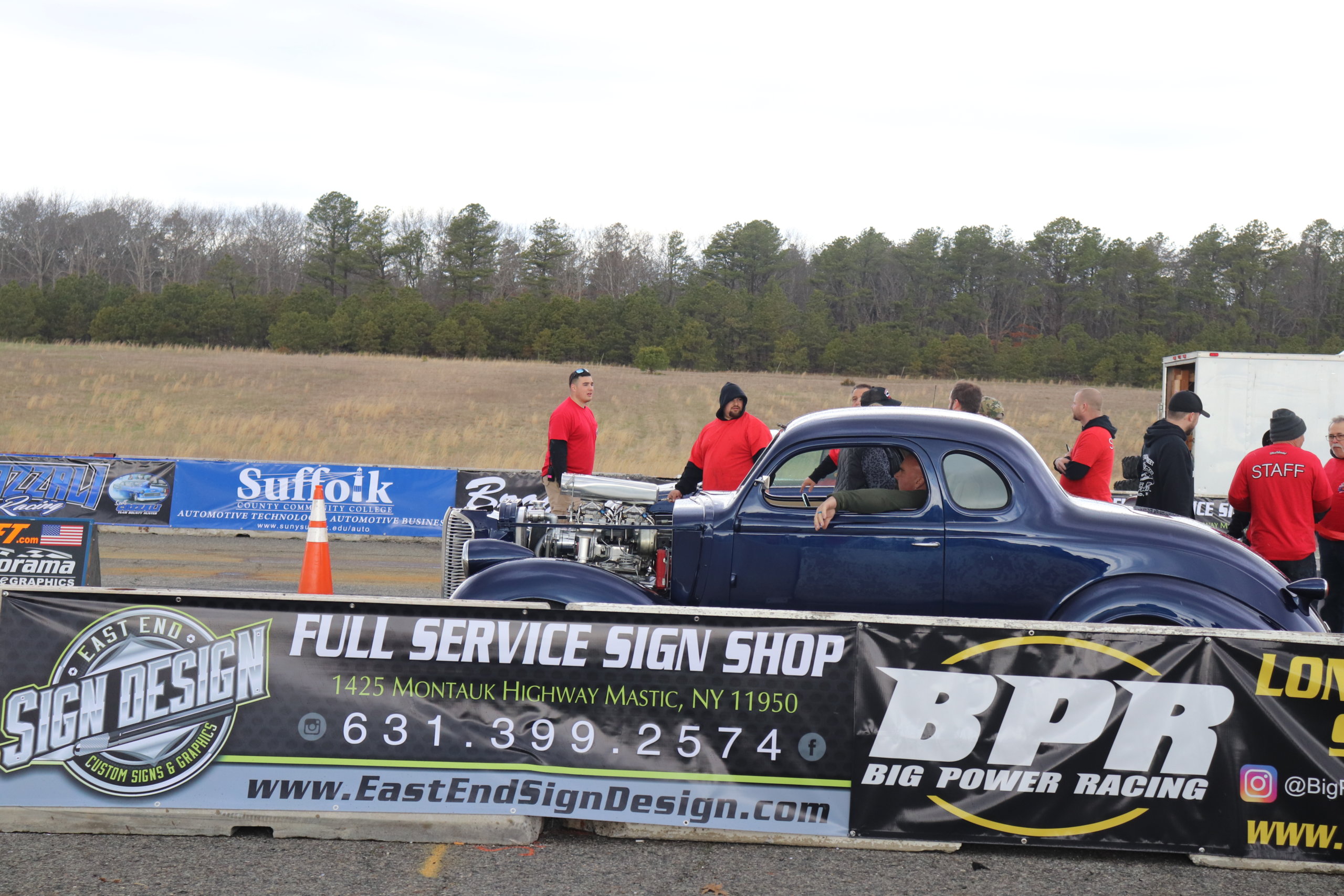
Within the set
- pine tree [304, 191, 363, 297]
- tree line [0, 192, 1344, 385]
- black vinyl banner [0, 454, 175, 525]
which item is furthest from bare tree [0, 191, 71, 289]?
black vinyl banner [0, 454, 175, 525]

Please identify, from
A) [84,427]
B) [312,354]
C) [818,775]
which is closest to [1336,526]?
[818,775]

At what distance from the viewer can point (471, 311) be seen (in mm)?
64250

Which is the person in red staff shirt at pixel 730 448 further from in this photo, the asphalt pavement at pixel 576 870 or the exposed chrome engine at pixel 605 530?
the asphalt pavement at pixel 576 870

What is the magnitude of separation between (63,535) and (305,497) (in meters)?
7.43

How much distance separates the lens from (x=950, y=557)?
5.84 m

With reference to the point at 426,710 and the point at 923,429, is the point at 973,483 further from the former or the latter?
the point at 426,710

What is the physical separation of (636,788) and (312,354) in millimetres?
59597

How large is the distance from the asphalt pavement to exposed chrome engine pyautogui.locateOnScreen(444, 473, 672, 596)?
2030 mm

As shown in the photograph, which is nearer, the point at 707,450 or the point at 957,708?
the point at 957,708

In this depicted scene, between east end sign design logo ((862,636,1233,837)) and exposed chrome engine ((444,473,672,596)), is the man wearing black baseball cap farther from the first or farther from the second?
exposed chrome engine ((444,473,672,596))

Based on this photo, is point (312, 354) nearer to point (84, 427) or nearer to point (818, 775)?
point (84, 427)

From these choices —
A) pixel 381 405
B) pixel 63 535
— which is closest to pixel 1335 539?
pixel 63 535

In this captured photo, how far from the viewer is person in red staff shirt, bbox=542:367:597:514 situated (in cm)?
960

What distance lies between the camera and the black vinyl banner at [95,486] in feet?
48.2
